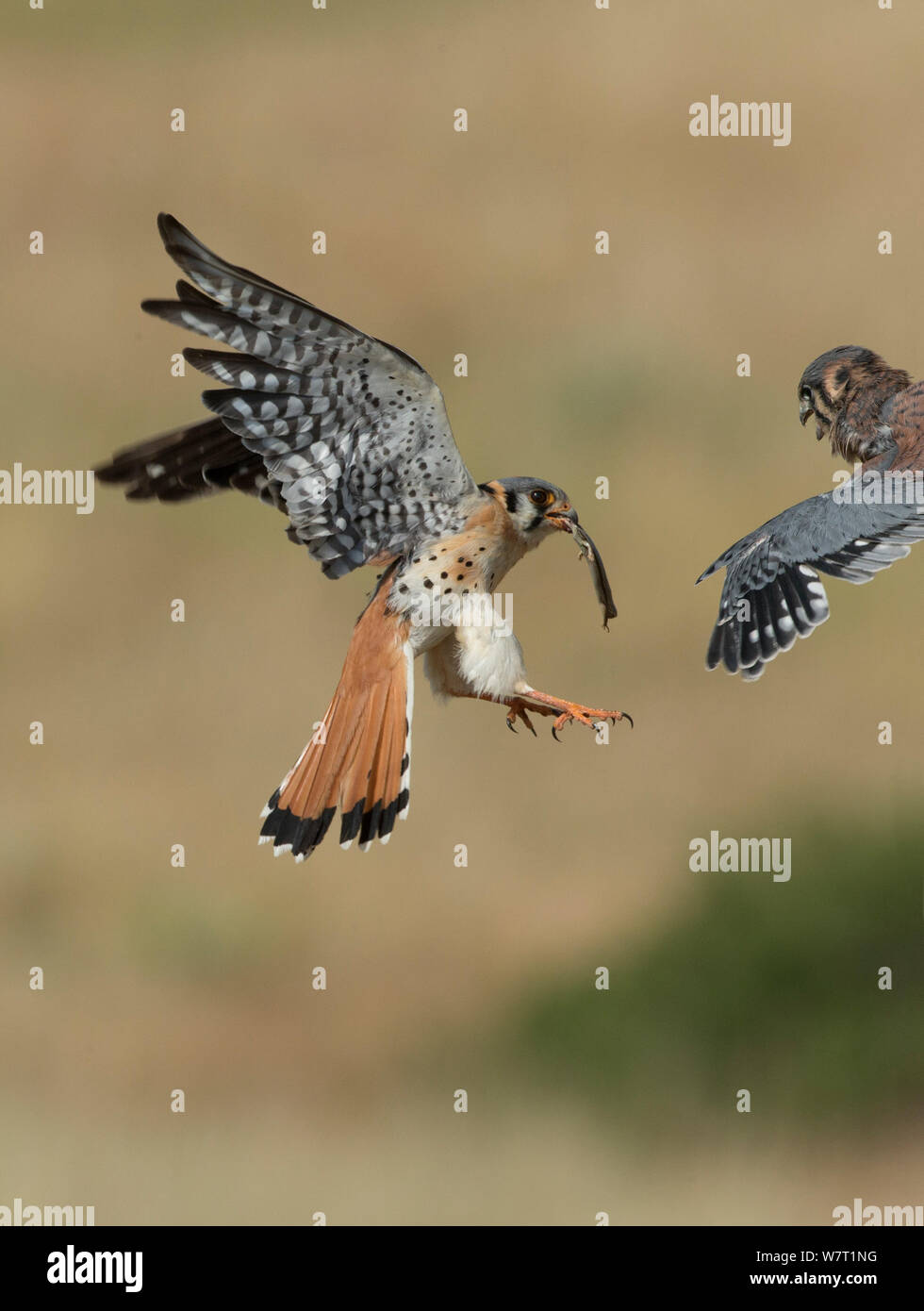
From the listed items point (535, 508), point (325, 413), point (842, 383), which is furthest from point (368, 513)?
point (842, 383)

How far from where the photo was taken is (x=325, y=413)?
4562 millimetres

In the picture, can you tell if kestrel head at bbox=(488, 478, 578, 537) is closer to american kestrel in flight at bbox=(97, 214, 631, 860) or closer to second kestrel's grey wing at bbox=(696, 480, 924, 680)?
american kestrel in flight at bbox=(97, 214, 631, 860)

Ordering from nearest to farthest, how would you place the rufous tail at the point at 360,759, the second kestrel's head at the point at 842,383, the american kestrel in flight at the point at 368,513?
1. the american kestrel in flight at the point at 368,513
2. the rufous tail at the point at 360,759
3. the second kestrel's head at the point at 842,383

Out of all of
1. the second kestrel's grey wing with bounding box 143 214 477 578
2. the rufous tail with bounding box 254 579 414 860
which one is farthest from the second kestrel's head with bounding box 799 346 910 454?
the rufous tail with bounding box 254 579 414 860

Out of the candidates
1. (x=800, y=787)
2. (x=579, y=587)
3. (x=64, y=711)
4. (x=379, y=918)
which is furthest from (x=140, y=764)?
(x=800, y=787)

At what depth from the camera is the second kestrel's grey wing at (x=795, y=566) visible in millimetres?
4840

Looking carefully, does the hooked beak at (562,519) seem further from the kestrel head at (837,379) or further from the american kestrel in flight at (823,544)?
the kestrel head at (837,379)

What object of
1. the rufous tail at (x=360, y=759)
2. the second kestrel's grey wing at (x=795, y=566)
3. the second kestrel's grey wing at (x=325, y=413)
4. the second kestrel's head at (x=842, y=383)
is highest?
the second kestrel's head at (x=842, y=383)

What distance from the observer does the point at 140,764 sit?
1502cm

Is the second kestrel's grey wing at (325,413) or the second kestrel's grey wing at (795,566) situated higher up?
the second kestrel's grey wing at (325,413)

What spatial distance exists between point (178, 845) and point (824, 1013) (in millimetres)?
5740

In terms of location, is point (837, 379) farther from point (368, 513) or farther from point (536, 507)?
point (368, 513)

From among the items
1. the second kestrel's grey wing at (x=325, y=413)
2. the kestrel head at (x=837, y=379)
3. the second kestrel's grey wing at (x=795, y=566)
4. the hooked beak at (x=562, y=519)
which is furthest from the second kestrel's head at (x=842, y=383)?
the second kestrel's grey wing at (x=325, y=413)

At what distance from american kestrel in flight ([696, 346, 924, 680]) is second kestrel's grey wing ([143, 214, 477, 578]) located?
0.76 meters
